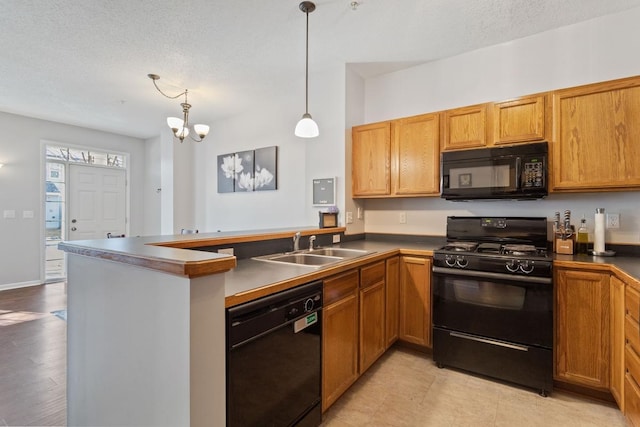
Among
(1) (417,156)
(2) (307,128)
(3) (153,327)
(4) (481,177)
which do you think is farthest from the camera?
(1) (417,156)

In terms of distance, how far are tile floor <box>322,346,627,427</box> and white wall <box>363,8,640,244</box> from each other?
1306 mm

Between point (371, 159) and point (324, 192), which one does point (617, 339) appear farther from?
point (324, 192)

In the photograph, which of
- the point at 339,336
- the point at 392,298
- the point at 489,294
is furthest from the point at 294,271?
the point at 489,294

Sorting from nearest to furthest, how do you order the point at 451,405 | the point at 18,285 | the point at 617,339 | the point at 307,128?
the point at 617,339 → the point at 451,405 → the point at 307,128 → the point at 18,285

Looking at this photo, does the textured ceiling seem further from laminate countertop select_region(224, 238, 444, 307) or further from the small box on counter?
laminate countertop select_region(224, 238, 444, 307)

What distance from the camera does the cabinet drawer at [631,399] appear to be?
5.05ft

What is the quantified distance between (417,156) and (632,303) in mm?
1816

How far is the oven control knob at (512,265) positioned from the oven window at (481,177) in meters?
0.67

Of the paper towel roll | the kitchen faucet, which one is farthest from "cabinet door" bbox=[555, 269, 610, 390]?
the kitchen faucet

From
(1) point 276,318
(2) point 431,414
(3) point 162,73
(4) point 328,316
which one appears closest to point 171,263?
(1) point 276,318

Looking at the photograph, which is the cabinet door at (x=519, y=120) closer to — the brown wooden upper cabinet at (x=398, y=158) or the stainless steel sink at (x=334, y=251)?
the brown wooden upper cabinet at (x=398, y=158)

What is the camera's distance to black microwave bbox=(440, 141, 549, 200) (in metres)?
2.40

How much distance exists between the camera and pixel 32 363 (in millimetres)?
2459

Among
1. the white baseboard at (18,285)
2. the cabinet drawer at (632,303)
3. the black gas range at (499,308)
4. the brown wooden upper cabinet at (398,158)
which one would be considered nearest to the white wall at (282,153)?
the brown wooden upper cabinet at (398,158)
